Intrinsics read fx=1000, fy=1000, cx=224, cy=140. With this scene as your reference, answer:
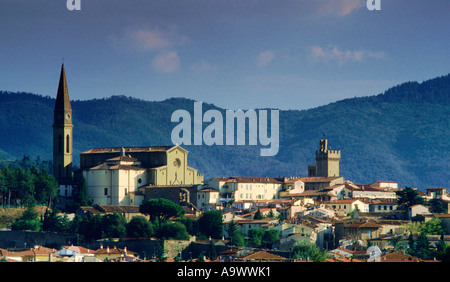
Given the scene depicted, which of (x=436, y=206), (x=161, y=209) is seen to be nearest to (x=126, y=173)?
(x=161, y=209)

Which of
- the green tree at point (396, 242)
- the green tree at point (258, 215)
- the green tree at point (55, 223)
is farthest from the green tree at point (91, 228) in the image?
the green tree at point (396, 242)

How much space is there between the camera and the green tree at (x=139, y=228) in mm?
54688

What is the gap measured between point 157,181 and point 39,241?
13.1 metres

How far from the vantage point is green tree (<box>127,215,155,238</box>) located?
54.7m

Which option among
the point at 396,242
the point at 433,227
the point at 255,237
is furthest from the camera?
the point at 433,227

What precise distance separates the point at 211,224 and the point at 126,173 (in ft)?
34.1

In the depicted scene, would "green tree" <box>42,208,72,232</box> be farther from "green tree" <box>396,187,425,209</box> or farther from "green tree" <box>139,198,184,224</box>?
"green tree" <box>396,187,425,209</box>

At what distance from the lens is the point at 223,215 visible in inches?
2325

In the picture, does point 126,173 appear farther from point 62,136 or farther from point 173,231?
point 173,231

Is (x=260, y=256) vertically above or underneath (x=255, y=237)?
underneath

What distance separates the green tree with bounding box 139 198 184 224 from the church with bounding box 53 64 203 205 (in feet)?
14.5

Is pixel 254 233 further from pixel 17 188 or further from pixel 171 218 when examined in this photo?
pixel 17 188
